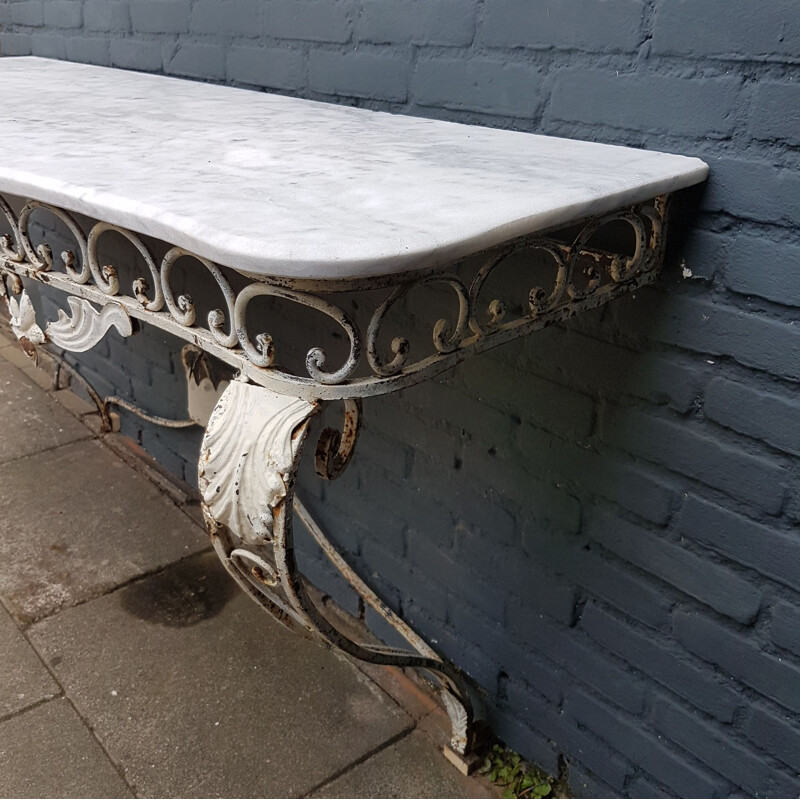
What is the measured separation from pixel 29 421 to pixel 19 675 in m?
1.47

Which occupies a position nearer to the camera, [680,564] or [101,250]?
[680,564]

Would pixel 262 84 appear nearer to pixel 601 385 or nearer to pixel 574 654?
pixel 601 385

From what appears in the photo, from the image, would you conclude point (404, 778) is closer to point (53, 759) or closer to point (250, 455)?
point (53, 759)

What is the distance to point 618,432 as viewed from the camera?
1479 millimetres

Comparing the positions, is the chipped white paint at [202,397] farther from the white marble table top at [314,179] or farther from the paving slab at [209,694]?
the white marble table top at [314,179]

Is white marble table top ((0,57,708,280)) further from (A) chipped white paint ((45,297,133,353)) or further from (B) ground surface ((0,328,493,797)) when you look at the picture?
(B) ground surface ((0,328,493,797))

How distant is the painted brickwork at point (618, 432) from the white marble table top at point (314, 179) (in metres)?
0.10

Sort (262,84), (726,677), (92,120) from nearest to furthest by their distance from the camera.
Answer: (726,677)
(92,120)
(262,84)

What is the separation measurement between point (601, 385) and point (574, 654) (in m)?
0.60

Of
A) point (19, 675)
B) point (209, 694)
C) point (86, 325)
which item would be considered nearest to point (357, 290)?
point (86, 325)

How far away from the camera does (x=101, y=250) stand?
2725 millimetres

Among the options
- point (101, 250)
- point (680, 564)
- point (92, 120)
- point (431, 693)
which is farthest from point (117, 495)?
point (680, 564)

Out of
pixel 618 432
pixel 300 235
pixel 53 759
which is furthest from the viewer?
pixel 53 759

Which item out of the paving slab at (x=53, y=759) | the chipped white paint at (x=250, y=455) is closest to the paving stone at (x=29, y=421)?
the paving slab at (x=53, y=759)
